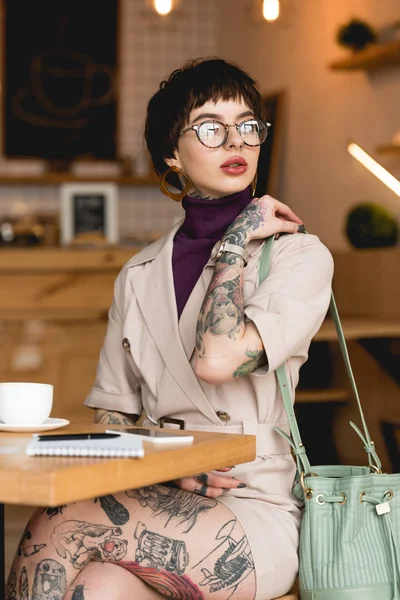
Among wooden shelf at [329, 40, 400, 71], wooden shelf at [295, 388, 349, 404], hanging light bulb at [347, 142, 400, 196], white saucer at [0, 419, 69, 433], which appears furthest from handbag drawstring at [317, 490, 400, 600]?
wooden shelf at [329, 40, 400, 71]

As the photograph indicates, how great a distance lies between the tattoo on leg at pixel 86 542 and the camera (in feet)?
4.75

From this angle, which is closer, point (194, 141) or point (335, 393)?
point (194, 141)

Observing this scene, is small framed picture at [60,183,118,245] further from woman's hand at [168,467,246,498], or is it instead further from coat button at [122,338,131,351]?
woman's hand at [168,467,246,498]

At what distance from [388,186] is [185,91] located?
90.3 inches

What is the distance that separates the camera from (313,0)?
4.95m

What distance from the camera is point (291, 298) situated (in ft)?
5.38

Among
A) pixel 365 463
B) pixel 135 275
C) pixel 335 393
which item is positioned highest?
pixel 135 275

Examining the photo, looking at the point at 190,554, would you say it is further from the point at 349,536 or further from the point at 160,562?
the point at 349,536

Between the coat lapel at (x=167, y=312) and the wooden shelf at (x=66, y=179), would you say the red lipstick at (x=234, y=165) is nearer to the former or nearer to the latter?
the coat lapel at (x=167, y=312)

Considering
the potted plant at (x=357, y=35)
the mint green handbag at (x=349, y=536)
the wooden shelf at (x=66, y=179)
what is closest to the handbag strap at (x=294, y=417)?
the mint green handbag at (x=349, y=536)

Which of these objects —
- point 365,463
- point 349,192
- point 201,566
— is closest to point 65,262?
point 349,192

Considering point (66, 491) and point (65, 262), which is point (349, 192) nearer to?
point (65, 262)

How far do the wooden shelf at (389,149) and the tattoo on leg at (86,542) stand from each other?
278cm

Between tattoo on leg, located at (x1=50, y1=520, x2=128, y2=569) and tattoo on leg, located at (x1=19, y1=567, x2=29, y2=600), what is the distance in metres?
0.07
